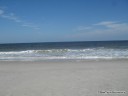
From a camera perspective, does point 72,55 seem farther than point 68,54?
No

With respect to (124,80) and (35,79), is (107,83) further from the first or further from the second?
(35,79)

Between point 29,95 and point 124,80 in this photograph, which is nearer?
point 29,95

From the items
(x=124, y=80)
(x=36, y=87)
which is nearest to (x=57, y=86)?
(x=36, y=87)

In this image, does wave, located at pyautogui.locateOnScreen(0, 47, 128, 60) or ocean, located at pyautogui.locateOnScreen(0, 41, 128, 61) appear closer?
wave, located at pyautogui.locateOnScreen(0, 47, 128, 60)

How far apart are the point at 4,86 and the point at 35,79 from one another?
49.0 inches

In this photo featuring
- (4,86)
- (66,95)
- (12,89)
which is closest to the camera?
(66,95)

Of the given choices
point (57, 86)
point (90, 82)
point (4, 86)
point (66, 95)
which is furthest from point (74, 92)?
point (4, 86)

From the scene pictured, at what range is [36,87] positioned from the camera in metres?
5.66

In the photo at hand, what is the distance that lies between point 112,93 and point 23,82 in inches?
125

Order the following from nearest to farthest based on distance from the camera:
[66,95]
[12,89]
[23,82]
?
[66,95]
[12,89]
[23,82]

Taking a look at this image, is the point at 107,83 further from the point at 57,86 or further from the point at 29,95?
the point at 29,95

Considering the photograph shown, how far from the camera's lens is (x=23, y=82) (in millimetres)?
6363

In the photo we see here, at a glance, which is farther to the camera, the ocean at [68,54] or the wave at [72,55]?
the ocean at [68,54]

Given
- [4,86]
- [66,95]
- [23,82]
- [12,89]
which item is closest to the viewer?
[66,95]
